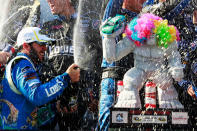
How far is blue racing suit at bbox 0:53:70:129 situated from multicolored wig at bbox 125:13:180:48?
746 millimetres

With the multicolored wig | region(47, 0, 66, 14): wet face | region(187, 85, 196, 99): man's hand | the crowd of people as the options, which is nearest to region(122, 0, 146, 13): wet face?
the crowd of people

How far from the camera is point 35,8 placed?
4855 mm

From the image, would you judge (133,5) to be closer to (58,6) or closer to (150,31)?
(150,31)

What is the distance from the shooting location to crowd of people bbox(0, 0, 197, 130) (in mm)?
3176

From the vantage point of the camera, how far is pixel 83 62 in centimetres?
418

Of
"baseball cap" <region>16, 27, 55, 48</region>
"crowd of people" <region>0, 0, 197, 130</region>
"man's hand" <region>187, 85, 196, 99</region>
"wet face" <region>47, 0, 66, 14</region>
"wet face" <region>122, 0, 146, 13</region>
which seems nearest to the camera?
"crowd of people" <region>0, 0, 197, 130</region>

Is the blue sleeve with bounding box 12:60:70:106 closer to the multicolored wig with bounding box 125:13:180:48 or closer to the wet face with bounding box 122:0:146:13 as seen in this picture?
the multicolored wig with bounding box 125:13:180:48

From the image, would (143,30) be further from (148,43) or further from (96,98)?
(96,98)

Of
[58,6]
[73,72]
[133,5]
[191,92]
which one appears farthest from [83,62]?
[191,92]

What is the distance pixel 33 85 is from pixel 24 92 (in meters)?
0.09

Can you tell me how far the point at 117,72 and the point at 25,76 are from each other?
3.46ft

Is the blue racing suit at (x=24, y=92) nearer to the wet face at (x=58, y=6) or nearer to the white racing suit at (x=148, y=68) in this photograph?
the white racing suit at (x=148, y=68)

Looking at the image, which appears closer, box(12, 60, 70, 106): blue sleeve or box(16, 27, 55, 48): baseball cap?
box(12, 60, 70, 106): blue sleeve

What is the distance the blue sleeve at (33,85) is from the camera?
3053mm
